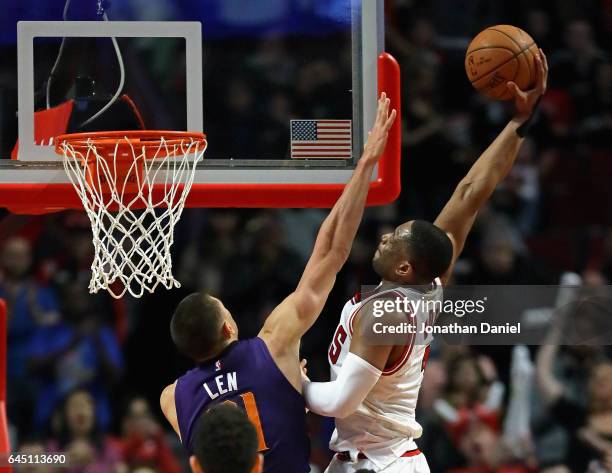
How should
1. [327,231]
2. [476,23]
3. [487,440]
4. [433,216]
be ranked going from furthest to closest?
[476,23] < [433,216] < [487,440] < [327,231]

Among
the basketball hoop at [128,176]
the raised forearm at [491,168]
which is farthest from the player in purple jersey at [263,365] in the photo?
the raised forearm at [491,168]

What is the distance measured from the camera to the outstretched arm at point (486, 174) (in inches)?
164

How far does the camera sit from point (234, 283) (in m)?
6.44

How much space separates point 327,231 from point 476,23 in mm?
3714

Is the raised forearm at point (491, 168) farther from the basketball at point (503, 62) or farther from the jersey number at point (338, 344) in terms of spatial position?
the jersey number at point (338, 344)

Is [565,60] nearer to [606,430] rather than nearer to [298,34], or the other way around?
[606,430]

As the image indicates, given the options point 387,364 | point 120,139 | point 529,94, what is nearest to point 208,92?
point 120,139

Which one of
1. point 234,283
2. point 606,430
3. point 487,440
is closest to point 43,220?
point 234,283

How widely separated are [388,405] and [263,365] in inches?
16.8

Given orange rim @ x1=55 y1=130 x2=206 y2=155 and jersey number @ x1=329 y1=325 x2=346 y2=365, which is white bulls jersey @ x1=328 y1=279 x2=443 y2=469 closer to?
jersey number @ x1=329 y1=325 x2=346 y2=365

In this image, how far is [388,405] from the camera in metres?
3.74

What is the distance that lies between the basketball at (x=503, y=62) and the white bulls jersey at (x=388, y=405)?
87 cm

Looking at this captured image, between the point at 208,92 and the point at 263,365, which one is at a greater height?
the point at 208,92

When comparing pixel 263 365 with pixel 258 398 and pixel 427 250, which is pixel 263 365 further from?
pixel 427 250
